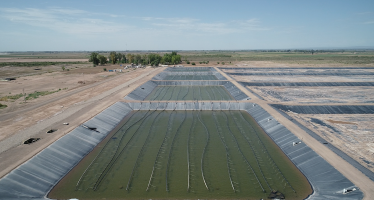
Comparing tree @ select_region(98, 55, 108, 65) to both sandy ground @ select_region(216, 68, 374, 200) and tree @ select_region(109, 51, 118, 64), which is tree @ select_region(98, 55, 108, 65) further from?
sandy ground @ select_region(216, 68, 374, 200)

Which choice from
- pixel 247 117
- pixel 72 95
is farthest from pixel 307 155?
pixel 72 95

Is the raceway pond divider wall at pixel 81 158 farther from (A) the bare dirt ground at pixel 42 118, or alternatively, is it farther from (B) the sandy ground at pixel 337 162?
(A) the bare dirt ground at pixel 42 118

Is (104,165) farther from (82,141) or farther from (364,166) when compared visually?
(364,166)

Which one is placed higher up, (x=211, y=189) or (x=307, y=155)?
(x=307, y=155)

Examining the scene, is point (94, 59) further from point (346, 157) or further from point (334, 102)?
point (346, 157)

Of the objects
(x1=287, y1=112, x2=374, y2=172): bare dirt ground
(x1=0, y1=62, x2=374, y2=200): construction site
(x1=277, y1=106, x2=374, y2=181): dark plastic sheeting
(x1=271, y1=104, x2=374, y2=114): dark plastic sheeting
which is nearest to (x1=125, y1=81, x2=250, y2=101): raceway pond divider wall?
(x1=0, y1=62, x2=374, y2=200): construction site

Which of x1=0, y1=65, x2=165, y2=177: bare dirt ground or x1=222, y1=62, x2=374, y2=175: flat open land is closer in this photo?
x1=0, y1=65, x2=165, y2=177: bare dirt ground

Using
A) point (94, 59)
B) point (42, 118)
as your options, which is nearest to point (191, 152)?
point (42, 118)
